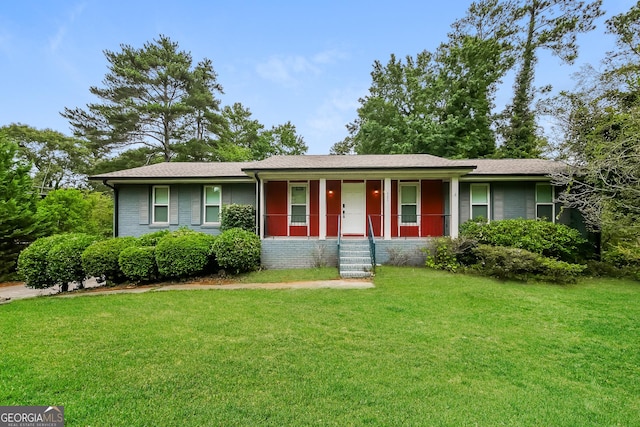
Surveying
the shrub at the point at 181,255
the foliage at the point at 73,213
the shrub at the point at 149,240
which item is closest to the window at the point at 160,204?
the shrub at the point at 149,240

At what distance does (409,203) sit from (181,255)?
832 cm

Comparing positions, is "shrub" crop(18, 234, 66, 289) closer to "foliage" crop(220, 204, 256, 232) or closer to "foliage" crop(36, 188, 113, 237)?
"foliage" crop(36, 188, 113, 237)

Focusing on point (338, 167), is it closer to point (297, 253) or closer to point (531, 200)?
point (297, 253)

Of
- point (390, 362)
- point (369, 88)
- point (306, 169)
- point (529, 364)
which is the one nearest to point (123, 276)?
point (306, 169)

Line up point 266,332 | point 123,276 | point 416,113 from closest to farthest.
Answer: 1. point 266,332
2. point 123,276
3. point 416,113

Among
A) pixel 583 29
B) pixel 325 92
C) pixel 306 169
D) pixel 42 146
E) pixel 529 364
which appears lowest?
pixel 529 364

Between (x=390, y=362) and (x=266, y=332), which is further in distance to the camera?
(x=266, y=332)

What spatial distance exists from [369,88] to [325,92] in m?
4.30

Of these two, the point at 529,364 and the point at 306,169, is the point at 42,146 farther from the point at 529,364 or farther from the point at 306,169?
the point at 529,364

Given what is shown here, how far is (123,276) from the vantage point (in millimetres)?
8266

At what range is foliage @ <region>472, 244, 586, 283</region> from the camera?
7.30 meters

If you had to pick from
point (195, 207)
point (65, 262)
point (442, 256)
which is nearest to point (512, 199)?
point (442, 256)

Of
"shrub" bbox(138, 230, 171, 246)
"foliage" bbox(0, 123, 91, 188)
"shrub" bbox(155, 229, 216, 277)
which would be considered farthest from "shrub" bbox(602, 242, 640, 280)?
"foliage" bbox(0, 123, 91, 188)

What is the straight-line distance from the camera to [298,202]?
1141 centimetres
